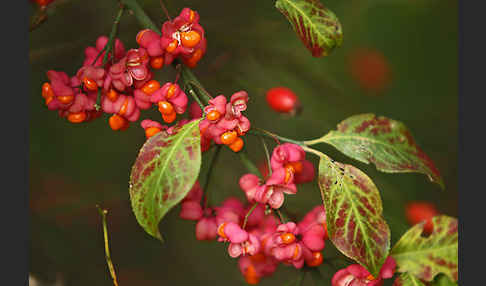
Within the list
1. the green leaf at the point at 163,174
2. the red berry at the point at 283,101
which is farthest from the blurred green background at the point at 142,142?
the green leaf at the point at 163,174

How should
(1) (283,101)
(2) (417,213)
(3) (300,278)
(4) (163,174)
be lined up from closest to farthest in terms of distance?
(4) (163,174) → (3) (300,278) → (1) (283,101) → (2) (417,213)

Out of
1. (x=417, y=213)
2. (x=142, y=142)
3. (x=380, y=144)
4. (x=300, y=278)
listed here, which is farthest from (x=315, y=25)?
(x=417, y=213)

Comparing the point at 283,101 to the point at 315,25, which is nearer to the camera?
the point at 315,25

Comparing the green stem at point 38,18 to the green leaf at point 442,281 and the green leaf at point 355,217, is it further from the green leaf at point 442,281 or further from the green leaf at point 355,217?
the green leaf at point 442,281

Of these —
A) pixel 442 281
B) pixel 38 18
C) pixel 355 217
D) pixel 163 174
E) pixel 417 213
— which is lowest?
pixel 417 213

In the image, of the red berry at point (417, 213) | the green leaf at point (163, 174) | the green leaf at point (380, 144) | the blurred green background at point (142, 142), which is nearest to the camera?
the green leaf at point (163, 174)

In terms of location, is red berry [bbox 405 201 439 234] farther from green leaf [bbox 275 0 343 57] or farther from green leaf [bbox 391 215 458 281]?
green leaf [bbox 275 0 343 57]

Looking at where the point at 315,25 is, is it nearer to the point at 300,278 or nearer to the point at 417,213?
the point at 300,278

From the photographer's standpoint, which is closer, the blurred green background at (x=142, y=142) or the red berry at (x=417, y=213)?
the blurred green background at (x=142, y=142)
